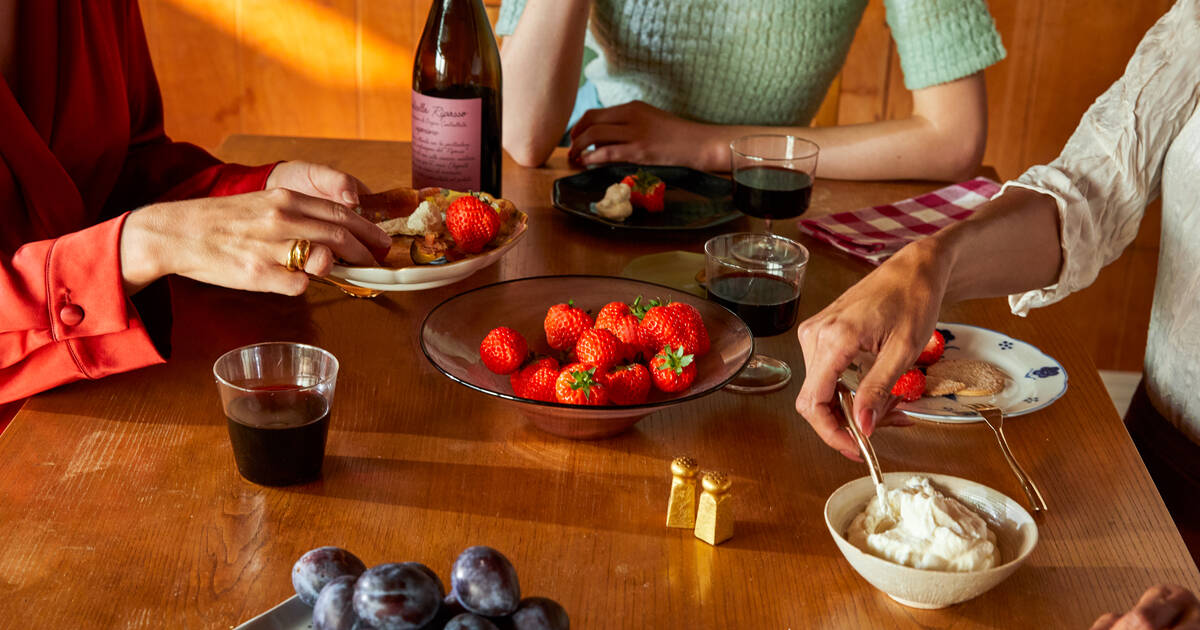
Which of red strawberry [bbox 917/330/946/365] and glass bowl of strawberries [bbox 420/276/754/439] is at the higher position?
glass bowl of strawberries [bbox 420/276/754/439]

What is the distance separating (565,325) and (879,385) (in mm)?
278

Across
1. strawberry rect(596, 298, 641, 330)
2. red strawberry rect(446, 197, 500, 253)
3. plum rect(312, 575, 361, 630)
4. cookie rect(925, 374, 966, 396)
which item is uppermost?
red strawberry rect(446, 197, 500, 253)

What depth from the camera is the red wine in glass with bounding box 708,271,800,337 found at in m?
0.98

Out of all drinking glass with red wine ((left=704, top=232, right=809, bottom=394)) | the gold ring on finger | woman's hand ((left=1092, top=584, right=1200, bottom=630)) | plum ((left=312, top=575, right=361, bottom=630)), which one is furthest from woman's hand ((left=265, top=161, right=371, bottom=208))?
woman's hand ((left=1092, top=584, right=1200, bottom=630))

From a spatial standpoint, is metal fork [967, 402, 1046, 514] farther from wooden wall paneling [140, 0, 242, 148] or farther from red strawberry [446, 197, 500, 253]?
wooden wall paneling [140, 0, 242, 148]

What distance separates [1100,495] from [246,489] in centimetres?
68

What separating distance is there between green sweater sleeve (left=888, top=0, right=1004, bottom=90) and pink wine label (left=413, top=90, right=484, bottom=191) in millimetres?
696

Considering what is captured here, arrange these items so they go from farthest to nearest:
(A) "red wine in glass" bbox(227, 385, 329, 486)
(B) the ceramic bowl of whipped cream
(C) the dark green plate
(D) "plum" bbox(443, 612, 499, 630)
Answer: (C) the dark green plate < (A) "red wine in glass" bbox(227, 385, 329, 486) < (B) the ceramic bowl of whipped cream < (D) "plum" bbox(443, 612, 499, 630)

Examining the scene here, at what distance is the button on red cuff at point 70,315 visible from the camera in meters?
0.89

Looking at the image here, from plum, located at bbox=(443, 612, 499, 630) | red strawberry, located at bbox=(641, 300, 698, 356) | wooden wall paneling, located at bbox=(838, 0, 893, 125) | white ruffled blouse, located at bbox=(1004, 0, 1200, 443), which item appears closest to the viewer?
plum, located at bbox=(443, 612, 499, 630)

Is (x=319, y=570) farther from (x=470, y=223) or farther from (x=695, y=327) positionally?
(x=470, y=223)

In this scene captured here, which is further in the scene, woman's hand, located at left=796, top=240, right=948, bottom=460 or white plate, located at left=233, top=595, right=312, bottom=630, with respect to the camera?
woman's hand, located at left=796, top=240, right=948, bottom=460

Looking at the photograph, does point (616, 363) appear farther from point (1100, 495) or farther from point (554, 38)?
point (554, 38)

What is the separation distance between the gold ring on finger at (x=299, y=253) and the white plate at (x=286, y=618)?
391mm
